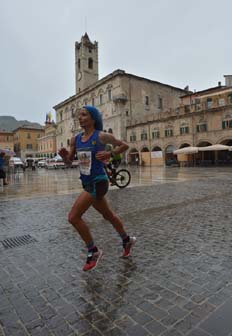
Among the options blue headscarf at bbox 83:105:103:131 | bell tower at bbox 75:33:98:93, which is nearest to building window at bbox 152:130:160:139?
bell tower at bbox 75:33:98:93

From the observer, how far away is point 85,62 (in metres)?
56.8

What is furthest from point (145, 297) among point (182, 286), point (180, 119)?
point (180, 119)

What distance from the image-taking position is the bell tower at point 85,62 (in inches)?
2229

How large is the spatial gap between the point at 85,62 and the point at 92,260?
200ft

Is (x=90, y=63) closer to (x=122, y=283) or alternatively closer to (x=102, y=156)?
(x=102, y=156)

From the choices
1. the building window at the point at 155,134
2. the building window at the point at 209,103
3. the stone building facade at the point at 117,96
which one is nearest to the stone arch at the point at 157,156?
the building window at the point at 155,134

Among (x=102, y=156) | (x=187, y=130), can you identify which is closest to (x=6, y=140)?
(x=187, y=130)

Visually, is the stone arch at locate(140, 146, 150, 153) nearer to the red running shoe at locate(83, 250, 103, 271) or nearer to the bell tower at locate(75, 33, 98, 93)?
the bell tower at locate(75, 33, 98, 93)

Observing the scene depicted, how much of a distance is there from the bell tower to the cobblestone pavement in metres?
57.9

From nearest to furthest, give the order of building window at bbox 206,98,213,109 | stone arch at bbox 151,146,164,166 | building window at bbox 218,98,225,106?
1. building window at bbox 218,98,225,106
2. building window at bbox 206,98,213,109
3. stone arch at bbox 151,146,164,166

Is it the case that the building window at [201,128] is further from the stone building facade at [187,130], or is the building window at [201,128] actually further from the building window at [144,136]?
the building window at [144,136]

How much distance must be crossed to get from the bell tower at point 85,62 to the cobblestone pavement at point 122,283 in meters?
57.9

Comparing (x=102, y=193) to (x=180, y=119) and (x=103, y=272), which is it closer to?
(x=103, y=272)

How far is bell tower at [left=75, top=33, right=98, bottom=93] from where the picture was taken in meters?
56.6
